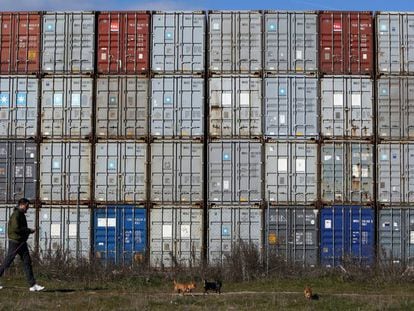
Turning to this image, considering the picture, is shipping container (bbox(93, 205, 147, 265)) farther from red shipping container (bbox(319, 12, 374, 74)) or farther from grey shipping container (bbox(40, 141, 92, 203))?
red shipping container (bbox(319, 12, 374, 74))

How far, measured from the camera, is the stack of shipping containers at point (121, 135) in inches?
1016

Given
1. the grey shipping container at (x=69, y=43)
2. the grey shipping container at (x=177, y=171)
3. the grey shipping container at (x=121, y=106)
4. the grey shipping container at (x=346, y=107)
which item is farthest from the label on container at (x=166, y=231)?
the grey shipping container at (x=346, y=107)

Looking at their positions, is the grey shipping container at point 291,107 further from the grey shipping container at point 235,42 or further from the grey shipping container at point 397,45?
the grey shipping container at point 397,45

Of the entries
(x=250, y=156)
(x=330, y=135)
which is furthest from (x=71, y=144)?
(x=330, y=135)

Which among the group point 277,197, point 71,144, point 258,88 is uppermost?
point 258,88

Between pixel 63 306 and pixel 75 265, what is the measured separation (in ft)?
20.6

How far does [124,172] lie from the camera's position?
26.1 meters

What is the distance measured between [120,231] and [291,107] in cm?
652

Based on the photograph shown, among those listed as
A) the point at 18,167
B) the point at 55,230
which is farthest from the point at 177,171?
the point at 18,167

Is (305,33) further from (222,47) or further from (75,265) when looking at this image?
(75,265)

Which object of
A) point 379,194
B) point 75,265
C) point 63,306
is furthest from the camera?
point 379,194

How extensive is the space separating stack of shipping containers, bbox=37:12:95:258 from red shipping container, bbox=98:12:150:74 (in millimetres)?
346

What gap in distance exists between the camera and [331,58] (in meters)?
26.3

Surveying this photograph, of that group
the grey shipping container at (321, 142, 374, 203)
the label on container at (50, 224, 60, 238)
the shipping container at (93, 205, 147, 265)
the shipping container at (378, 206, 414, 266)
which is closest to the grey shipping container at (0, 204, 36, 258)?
the label on container at (50, 224, 60, 238)
